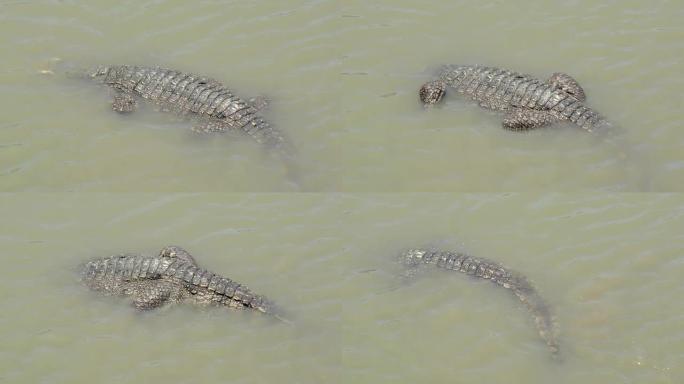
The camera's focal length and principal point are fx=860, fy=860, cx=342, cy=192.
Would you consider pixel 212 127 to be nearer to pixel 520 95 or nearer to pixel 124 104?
pixel 124 104

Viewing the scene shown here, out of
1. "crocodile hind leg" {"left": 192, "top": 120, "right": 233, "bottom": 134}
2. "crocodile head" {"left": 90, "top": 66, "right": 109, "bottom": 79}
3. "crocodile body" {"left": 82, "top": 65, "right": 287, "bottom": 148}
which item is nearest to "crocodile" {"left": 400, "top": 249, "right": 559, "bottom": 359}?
"crocodile body" {"left": 82, "top": 65, "right": 287, "bottom": 148}

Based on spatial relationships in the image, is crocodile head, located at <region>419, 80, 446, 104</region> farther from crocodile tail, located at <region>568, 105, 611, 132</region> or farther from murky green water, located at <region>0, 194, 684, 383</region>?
crocodile tail, located at <region>568, 105, 611, 132</region>

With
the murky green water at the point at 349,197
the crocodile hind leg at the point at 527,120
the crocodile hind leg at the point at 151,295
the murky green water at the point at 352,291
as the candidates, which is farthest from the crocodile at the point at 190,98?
the crocodile hind leg at the point at 527,120

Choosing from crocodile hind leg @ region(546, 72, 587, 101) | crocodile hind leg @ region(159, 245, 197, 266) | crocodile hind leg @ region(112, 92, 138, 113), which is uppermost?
crocodile hind leg @ region(546, 72, 587, 101)

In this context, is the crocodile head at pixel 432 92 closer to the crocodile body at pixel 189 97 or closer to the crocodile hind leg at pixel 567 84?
the crocodile hind leg at pixel 567 84

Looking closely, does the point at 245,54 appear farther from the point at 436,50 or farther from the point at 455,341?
Result: the point at 455,341

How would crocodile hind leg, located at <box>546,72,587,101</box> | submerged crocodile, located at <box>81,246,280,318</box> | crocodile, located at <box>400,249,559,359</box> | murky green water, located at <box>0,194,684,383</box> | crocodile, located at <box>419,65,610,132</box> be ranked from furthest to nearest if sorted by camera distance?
crocodile hind leg, located at <box>546,72,587,101</box> < crocodile, located at <box>419,65,610,132</box> < submerged crocodile, located at <box>81,246,280,318</box> < crocodile, located at <box>400,249,559,359</box> < murky green water, located at <box>0,194,684,383</box>

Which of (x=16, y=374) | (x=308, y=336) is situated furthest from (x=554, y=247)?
(x=16, y=374)

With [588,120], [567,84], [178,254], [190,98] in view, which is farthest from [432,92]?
[178,254]
